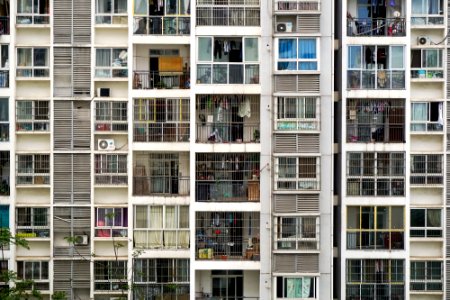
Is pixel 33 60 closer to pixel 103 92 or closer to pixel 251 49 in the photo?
pixel 103 92

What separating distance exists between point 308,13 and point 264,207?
17.5 feet

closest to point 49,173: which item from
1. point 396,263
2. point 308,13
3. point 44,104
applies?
point 44,104

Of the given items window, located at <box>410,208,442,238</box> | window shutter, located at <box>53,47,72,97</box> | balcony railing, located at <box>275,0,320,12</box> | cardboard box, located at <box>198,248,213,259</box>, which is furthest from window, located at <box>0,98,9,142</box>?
window, located at <box>410,208,442,238</box>

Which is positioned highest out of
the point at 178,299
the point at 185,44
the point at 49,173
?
the point at 185,44

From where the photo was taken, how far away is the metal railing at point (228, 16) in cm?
2194

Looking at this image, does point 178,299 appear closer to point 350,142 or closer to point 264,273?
point 264,273

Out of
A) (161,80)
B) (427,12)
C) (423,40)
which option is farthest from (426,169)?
(161,80)

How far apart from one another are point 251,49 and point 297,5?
171 centimetres

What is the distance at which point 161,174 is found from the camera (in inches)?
901

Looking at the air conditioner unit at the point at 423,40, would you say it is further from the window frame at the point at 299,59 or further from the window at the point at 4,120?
the window at the point at 4,120

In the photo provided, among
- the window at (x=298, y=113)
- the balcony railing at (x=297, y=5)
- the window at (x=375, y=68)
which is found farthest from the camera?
the window at (x=375, y=68)

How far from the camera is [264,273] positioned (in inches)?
865

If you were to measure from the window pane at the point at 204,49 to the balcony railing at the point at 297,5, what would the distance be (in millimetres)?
2054

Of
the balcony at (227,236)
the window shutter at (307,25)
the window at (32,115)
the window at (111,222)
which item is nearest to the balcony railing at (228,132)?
the balcony at (227,236)
